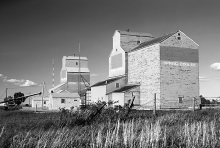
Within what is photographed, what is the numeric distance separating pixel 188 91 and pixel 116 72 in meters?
15.9

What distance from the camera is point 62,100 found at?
54062mm

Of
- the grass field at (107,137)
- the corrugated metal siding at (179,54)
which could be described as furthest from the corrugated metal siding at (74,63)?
the grass field at (107,137)

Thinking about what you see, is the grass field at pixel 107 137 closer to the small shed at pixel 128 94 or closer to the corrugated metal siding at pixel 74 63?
the small shed at pixel 128 94

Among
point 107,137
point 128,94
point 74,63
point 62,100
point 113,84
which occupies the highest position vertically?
point 74,63

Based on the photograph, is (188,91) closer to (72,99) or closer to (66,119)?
(72,99)

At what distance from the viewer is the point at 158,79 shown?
41094 mm

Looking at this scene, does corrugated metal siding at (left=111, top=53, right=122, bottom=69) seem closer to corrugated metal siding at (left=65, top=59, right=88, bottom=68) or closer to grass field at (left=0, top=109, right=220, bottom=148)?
corrugated metal siding at (left=65, top=59, right=88, bottom=68)

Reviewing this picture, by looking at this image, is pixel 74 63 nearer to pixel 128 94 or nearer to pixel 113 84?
pixel 113 84

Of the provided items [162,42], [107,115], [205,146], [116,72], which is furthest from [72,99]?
[205,146]

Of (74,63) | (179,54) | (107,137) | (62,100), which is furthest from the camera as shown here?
(74,63)

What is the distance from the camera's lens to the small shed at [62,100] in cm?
5319

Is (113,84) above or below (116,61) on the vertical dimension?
below

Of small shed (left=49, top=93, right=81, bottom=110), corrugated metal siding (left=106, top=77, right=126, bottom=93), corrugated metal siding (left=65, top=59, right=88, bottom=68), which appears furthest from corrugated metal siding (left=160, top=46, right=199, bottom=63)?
corrugated metal siding (left=65, top=59, right=88, bottom=68)

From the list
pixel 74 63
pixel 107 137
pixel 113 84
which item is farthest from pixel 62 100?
pixel 107 137
